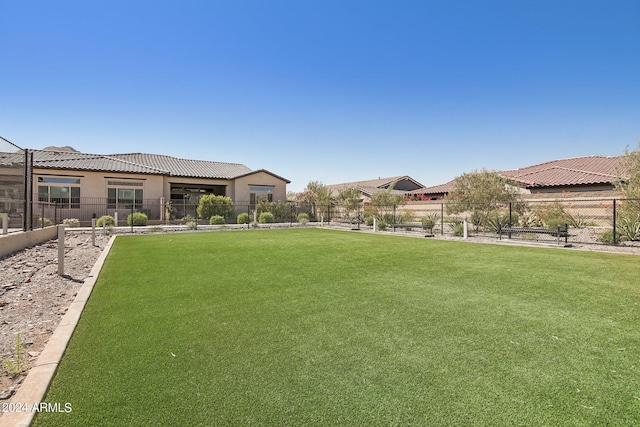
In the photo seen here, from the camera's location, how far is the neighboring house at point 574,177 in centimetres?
1961

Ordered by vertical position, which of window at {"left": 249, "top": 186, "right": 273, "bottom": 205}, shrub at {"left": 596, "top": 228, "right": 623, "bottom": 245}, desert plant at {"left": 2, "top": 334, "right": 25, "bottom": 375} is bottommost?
desert plant at {"left": 2, "top": 334, "right": 25, "bottom": 375}

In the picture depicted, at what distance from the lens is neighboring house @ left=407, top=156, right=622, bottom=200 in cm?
1961

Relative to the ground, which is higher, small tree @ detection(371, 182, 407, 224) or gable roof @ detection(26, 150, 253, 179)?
gable roof @ detection(26, 150, 253, 179)

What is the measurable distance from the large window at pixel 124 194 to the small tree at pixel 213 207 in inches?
198

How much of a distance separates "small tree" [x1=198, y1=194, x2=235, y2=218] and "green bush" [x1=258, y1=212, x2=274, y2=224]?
8.65 feet

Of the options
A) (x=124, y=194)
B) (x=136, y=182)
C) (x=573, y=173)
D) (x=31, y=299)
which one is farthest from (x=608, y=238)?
(x=124, y=194)

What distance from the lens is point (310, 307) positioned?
4.71 m

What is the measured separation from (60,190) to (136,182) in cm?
495

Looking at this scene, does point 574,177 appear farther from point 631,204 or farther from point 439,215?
point 631,204

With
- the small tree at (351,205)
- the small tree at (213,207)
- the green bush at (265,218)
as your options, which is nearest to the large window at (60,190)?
the small tree at (213,207)

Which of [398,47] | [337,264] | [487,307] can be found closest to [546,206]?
[398,47]

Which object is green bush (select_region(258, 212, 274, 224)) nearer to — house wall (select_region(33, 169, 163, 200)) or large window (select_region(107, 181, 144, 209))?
house wall (select_region(33, 169, 163, 200))

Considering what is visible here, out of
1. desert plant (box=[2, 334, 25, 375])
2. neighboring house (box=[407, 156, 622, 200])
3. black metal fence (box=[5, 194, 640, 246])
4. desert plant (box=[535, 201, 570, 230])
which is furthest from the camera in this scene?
neighboring house (box=[407, 156, 622, 200])

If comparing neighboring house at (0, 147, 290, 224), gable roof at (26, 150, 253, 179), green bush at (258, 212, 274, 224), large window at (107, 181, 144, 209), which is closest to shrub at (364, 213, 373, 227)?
green bush at (258, 212, 274, 224)
